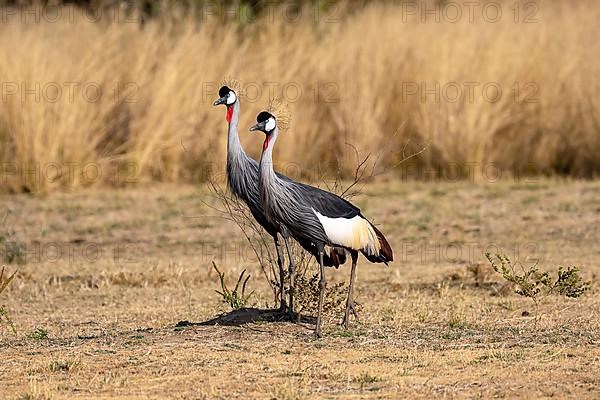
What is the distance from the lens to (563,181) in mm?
15477

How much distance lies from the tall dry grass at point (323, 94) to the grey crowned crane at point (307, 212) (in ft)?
26.1

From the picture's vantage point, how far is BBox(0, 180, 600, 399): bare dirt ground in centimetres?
658

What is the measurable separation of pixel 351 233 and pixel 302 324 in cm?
90

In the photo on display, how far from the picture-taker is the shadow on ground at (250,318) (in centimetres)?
815

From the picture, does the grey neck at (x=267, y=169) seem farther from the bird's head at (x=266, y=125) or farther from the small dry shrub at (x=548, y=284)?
the small dry shrub at (x=548, y=284)

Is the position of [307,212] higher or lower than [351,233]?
higher

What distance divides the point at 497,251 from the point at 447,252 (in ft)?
1.62

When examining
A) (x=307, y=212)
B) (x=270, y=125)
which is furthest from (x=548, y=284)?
(x=270, y=125)

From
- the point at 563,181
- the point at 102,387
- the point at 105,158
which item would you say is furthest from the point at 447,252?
the point at 102,387

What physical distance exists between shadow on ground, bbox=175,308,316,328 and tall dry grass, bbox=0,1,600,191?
7184mm

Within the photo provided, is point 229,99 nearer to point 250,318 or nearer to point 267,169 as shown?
point 267,169

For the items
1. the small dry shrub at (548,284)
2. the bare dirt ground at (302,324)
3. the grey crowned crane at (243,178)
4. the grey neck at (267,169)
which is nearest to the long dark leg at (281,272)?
the grey crowned crane at (243,178)

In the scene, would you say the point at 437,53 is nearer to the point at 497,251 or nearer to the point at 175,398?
the point at 497,251

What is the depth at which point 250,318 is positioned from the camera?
26.9ft
